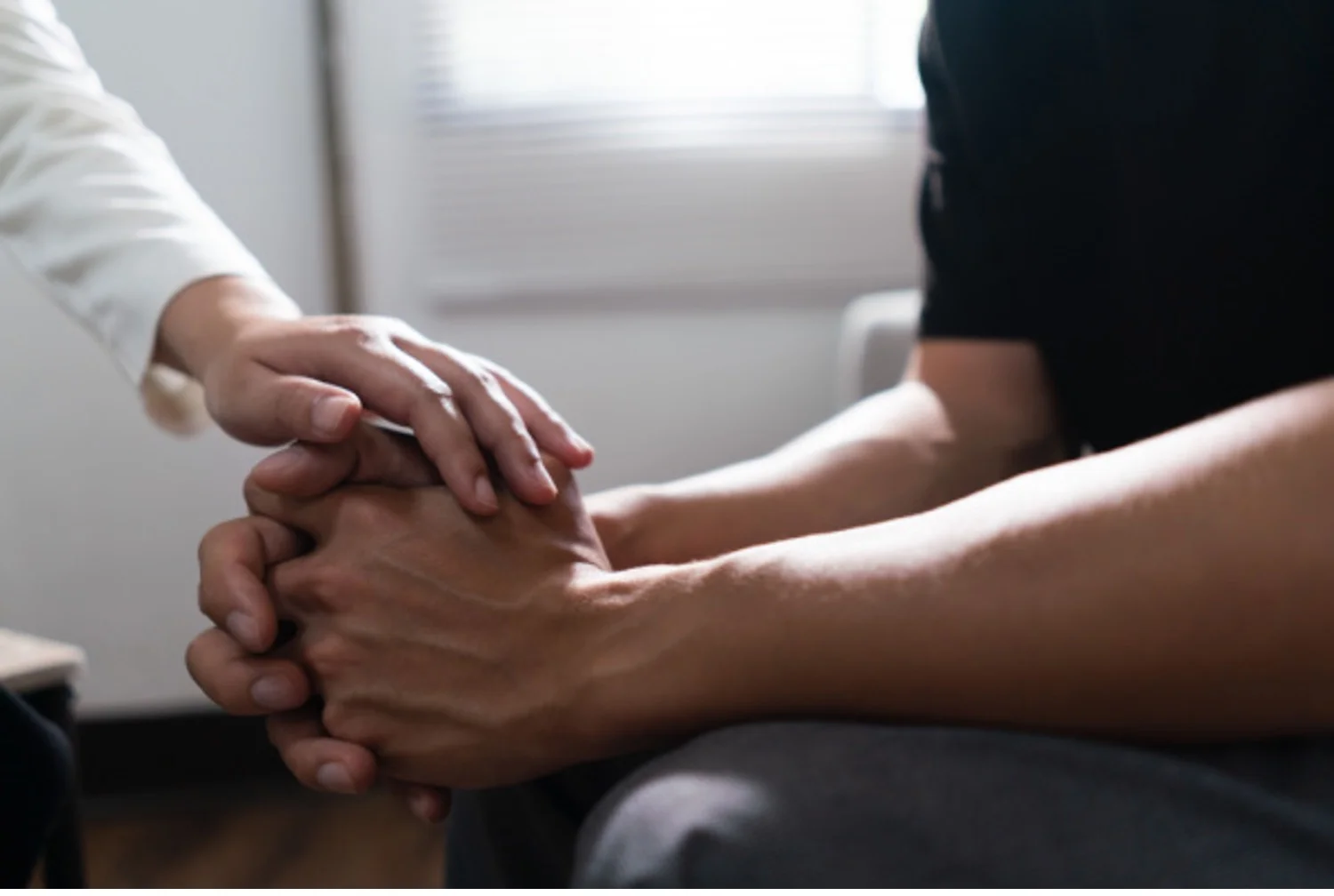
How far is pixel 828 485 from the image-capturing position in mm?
802

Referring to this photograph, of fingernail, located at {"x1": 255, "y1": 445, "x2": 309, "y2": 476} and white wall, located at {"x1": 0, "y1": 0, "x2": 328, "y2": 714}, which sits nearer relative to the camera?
fingernail, located at {"x1": 255, "y1": 445, "x2": 309, "y2": 476}

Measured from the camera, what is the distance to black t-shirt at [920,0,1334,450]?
63 cm

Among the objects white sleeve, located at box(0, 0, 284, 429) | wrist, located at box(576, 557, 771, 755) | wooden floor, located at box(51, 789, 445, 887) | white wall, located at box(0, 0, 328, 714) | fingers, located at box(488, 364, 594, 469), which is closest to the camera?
wrist, located at box(576, 557, 771, 755)

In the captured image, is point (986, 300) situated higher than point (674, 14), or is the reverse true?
point (674, 14)

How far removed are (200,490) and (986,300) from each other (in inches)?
55.8

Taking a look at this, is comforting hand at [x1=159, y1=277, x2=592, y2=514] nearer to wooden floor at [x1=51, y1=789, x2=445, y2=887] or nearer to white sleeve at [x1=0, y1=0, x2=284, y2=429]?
white sleeve at [x1=0, y1=0, x2=284, y2=429]

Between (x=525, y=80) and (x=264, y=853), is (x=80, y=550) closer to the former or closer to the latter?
(x=264, y=853)

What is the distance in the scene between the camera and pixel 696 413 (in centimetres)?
188

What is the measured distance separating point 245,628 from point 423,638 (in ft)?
0.34

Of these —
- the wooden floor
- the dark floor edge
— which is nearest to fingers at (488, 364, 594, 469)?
the wooden floor

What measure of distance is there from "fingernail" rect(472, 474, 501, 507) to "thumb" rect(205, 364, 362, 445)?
0.08 m

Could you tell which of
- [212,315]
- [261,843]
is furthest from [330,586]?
[261,843]

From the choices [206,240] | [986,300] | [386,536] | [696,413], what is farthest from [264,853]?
[986,300]

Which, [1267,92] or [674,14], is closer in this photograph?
[1267,92]
